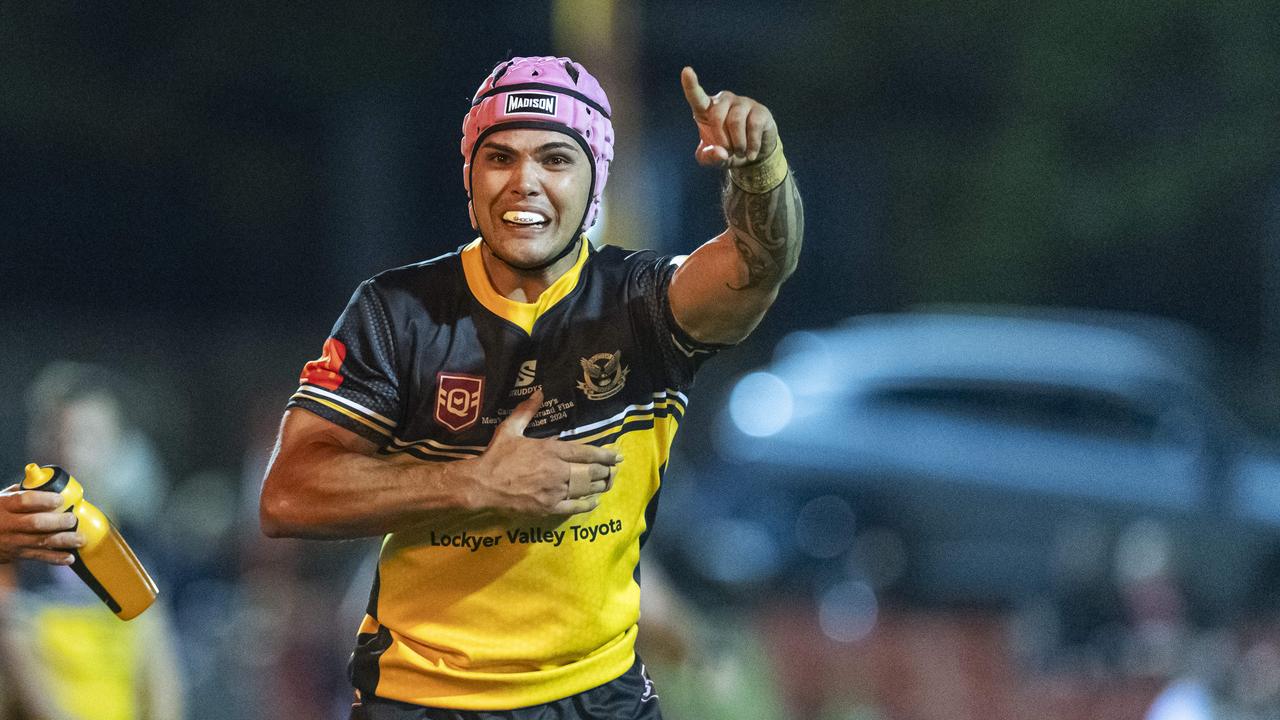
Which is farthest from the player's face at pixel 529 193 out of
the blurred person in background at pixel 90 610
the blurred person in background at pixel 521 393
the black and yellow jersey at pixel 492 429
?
the blurred person in background at pixel 90 610

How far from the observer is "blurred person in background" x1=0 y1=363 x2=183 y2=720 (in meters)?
5.57

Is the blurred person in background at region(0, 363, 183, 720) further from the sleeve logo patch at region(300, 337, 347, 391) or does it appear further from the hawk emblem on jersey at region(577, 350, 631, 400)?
the hawk emblem on jersey at region(577, 350, 631, 400)

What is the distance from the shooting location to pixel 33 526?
3.47 metres

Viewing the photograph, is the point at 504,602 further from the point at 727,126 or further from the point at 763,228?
the point at 727,126

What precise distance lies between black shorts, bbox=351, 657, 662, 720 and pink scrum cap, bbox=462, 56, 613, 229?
101cm

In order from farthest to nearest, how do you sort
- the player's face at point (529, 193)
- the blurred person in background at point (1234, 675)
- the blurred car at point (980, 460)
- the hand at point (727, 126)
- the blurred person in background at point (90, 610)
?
1. the blurred car at point (980, 460)
2. the blurred person in background at point (1234, 675)
3. the blurred person in background at point (90, 610)
4. the player's face at point (529, 193)
5. the hand at point (727, 126)

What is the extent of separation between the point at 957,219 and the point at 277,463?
13.5 meters

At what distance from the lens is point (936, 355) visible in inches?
460

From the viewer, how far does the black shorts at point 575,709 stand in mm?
3607

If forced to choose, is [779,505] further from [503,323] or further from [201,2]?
[201,2]

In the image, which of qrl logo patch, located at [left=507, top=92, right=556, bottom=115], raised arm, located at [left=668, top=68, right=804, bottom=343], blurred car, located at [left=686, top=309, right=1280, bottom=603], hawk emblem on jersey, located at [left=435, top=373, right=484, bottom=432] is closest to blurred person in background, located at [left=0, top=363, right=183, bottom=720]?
hawk emblem on jersey, located at [left=435, top=373, right=484, bottom=432]

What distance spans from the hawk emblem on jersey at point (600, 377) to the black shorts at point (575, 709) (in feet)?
2.09

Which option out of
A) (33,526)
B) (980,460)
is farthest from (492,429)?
(980,460)

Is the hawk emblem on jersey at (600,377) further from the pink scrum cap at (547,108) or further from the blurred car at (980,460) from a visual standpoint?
the blurred car at (980,460)
